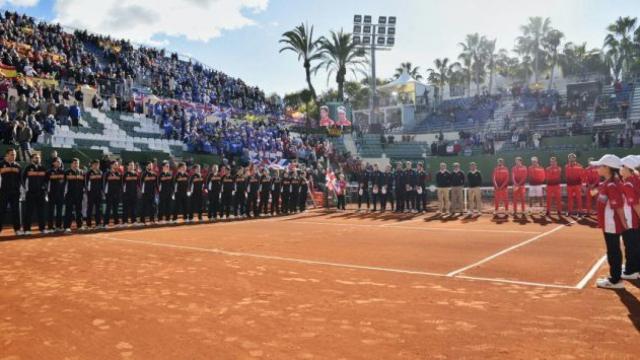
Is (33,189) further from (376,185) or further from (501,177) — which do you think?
(501,177)

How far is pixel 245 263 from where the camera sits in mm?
8812

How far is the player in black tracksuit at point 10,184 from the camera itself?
13039 mm

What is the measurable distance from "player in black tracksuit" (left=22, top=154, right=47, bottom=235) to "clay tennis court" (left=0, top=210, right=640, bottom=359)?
2600 mm

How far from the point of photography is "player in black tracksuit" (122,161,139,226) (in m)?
16.2

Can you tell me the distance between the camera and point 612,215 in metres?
6.99

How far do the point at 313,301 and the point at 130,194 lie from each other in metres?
12.0

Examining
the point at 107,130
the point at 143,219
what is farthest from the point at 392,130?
the point at 143,219

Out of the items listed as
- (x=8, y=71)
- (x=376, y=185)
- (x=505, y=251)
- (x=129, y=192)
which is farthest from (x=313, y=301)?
(x=8, y=71)

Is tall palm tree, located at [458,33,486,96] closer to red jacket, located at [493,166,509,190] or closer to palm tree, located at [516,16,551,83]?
palm tree, located at [516,16,551,83]

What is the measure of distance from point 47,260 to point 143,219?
8025 millimetres

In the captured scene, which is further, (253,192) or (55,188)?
(253,192)

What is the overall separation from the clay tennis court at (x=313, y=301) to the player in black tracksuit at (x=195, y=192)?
6.60 metres

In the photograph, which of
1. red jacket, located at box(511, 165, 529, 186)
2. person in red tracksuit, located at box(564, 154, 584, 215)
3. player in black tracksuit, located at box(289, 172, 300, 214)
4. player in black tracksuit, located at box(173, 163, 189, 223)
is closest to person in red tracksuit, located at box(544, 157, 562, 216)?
person in red tracksuit, located at box(564, 154, 584, 215)

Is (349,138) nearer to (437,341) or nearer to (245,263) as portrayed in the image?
(245,263)
